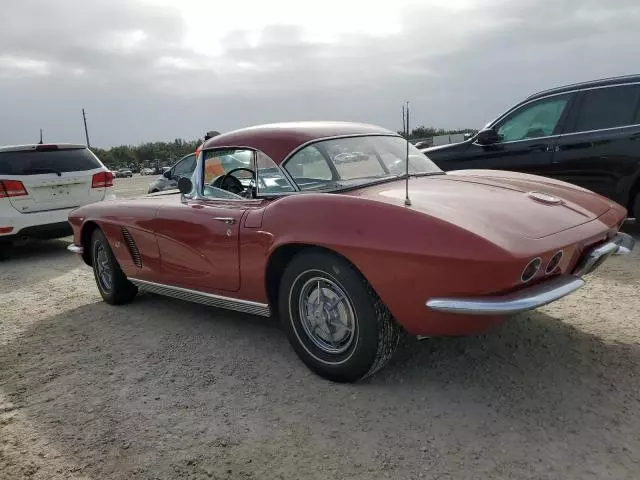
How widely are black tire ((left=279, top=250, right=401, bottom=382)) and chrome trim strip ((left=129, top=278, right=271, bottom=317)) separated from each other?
9.3 inches

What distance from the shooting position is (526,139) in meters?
6.70

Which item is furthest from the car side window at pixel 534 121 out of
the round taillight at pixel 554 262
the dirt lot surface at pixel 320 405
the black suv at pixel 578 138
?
the round taillight at pixel 554 262

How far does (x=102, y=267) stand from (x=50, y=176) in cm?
324

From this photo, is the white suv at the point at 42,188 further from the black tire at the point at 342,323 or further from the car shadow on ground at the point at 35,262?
the black tire at the point at 342,323

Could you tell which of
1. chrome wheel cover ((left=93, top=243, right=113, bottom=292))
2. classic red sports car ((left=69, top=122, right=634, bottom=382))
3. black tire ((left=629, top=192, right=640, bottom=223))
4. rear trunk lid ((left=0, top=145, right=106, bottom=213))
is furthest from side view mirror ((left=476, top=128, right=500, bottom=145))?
rear trunk lid ((left=0, top=145, right=106, bottom=213))

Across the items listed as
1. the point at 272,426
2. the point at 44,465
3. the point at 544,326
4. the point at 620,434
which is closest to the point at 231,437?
the point at 272,426

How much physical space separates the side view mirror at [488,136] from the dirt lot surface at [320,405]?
3126mm

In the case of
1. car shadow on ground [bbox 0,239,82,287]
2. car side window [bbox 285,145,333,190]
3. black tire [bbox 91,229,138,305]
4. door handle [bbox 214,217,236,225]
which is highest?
car side window [bbox 285,145,333,190]

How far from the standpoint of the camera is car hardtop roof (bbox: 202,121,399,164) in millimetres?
3541

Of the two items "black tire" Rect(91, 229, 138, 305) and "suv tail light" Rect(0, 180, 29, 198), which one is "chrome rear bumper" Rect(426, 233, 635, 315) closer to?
"black tire" Rect(91, 229, 138, 305)

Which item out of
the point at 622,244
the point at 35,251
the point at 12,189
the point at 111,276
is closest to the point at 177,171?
the point at 35,251

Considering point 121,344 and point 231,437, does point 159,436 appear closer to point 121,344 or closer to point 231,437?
point 231,437

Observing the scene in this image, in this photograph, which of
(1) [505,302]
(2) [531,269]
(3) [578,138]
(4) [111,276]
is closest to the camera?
(1) [505,302]

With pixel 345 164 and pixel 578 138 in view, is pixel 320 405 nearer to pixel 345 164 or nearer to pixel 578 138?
pixel 345 164
